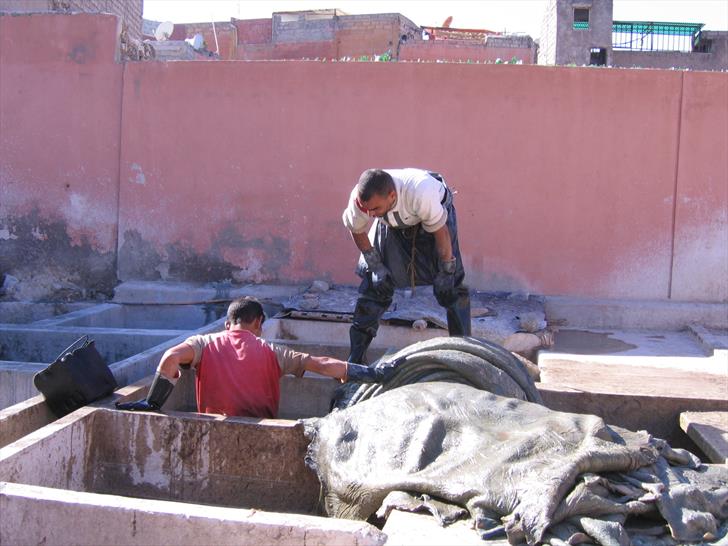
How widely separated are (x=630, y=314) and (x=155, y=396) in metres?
4.81

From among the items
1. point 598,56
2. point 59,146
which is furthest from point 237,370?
point 598,56

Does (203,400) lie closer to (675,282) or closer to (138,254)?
(138,254)

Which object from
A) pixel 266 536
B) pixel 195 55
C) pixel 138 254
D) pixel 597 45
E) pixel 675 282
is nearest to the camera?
pixel 266 536

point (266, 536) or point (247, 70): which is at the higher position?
point (247, 70)

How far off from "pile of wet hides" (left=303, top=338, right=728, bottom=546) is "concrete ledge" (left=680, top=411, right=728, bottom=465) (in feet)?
1.61

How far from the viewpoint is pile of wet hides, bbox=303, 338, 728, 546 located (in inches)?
89.8

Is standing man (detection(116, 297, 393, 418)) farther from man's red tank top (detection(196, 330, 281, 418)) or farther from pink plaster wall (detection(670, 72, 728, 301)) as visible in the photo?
pink plaster wall (detection(670, 72, 728, 301))

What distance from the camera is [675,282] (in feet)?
23.3

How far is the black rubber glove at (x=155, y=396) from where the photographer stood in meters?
3.38

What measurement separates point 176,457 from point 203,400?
11.0 inches

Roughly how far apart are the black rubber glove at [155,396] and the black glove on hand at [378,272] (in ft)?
4.49

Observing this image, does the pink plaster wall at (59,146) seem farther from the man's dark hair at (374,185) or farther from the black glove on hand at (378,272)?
the man's dark hair at (374,185)

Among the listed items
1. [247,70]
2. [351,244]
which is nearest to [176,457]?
[351,244]

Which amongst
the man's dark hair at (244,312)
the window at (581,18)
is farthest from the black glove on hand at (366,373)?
the window at (581,18)
